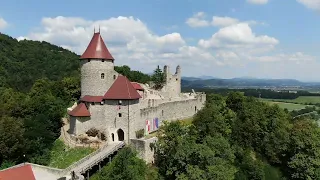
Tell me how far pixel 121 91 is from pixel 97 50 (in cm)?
649

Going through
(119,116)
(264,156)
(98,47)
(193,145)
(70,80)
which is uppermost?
(98,47)

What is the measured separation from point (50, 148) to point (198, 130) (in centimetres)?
1874

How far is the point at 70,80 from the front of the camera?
5962cm

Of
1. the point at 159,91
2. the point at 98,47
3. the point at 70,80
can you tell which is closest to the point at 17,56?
the point at 70,80

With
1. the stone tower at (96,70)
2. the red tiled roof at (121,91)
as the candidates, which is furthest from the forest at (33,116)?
the red tiled roof at (121,91)

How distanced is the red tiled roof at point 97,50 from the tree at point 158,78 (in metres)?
17.7

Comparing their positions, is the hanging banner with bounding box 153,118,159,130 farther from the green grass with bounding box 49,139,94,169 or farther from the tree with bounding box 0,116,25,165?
the tree with bounding box 0,116,25,165

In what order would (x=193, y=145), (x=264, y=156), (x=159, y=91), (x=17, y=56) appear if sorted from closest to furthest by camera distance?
(x=193, y=145)
(x=264, y=156)
(x=159, y=91)
(x=17, y=56)

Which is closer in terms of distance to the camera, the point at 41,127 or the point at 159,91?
the point at 41,127

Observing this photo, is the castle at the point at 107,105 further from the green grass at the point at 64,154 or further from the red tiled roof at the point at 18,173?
the red tiled roof at the point at 18,173

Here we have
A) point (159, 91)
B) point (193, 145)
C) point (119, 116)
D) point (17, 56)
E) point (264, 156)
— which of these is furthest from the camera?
point (17, 56)

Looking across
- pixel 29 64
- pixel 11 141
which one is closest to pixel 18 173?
pixel 11 141

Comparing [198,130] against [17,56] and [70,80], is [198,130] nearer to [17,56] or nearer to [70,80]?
[70,80]

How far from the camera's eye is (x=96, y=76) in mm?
43031
